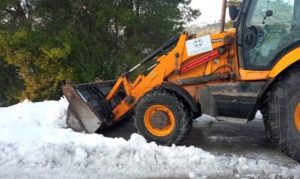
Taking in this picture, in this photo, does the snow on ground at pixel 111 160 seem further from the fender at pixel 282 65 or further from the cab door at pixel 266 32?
the cab door at pixel 266 32

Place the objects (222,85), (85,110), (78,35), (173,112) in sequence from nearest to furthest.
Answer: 1. (222,85)
2. (173,112)
3. (85,110)
4. (78,35)

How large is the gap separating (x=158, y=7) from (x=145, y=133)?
50.9 ft

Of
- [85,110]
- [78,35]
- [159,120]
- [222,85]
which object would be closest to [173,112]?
[159,120]

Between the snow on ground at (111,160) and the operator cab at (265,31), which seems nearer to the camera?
the snow on ground at (111,160)

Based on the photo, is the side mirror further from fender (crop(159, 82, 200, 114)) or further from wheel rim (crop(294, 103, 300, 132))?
wheel rim (crop(294, 103, 300, 132))

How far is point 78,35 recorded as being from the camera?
2153 cm

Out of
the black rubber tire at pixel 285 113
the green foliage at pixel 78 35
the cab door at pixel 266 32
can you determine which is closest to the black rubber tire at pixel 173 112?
the cab door at pixel 266 32

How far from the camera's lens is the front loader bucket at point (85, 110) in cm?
700

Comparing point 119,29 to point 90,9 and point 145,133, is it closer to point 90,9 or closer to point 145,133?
point 90,9

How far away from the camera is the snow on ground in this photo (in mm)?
5273

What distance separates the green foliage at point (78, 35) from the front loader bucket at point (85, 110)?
13.5 metres

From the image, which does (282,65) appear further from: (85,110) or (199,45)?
(85,110)

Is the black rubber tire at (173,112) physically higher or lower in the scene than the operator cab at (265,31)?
lower

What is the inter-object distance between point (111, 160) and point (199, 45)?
7.01 feet
